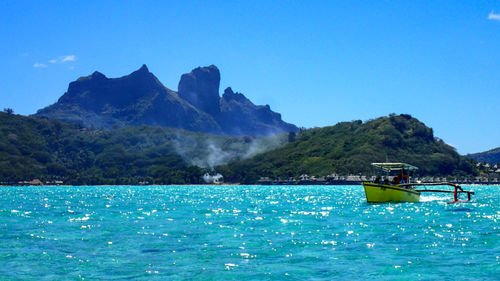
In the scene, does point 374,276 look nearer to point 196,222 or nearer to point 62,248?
point 62,248

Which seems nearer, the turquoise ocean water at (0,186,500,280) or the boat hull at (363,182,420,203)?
the turquoise ocean water at (0,186,500,280)

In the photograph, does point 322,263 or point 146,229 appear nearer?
point 322,263

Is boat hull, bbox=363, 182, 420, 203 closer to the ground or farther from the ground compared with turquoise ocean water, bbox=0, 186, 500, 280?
farther from the ground

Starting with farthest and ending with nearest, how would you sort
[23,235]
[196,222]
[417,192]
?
[417,192] < [196,222] < [23,235]

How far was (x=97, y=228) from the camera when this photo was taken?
49188 mm

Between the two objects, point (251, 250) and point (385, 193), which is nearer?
point (251, 250)

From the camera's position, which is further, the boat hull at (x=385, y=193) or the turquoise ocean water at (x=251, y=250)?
the boat hull at (x=385, y=193)

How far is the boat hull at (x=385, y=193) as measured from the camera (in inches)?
3273

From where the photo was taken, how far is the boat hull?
273 feet

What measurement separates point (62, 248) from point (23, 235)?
876 centimetres

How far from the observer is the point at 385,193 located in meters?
83.8

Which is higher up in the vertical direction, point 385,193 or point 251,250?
point 385,193

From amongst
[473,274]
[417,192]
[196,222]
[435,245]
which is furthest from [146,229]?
[417,192]

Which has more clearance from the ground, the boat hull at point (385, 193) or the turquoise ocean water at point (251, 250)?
the boat hull at point (385, 193)
